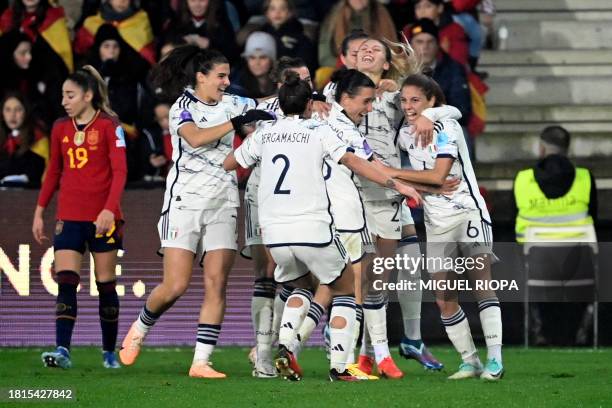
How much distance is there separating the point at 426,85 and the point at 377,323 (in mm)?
1678

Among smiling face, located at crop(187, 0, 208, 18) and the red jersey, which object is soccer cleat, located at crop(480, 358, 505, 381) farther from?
smiling face, located at crop(187, 0, 208, 18)

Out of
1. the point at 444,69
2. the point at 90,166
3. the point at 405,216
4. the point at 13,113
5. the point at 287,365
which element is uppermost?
the point at 444,69

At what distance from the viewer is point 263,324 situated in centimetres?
1220

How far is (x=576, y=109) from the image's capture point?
18.4 m

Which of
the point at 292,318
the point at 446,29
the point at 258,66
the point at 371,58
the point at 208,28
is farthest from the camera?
the point at 446,29

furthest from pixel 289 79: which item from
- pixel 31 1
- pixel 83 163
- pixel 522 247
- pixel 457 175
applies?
pixel 31 1

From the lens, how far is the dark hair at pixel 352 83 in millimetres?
11672

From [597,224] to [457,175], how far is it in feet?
13.2

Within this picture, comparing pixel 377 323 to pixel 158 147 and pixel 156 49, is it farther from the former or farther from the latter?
pixel 156 49

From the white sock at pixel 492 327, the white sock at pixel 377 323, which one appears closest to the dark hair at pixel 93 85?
the white sock at pixel 377 323

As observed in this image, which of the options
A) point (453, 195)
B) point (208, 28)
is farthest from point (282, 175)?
point (208, 28)

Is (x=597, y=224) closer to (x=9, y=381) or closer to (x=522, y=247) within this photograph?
(x=522, y=247)

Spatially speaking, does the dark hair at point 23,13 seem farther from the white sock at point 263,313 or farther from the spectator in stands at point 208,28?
the white sock at point 263,313

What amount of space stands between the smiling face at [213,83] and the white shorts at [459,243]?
67.2 inches
